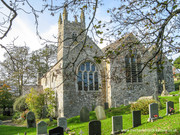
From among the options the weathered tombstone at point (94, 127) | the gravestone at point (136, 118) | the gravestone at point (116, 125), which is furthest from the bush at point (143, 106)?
the weathered tombstone at point (94, 127)

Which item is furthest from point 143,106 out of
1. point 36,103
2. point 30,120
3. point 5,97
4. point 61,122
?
point 5,97

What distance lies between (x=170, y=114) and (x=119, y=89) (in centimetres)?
764

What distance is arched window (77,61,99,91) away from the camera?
17.8 meters

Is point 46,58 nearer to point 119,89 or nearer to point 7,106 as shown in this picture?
point 7,106

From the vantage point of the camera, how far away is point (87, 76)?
18.3m

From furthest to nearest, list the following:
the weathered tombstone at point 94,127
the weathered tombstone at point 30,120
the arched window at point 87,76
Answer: the arched window at point 87,76 → the weathered tombstone at point 30,120 → the weathered tombstone at point 94,127

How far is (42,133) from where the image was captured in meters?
9.55

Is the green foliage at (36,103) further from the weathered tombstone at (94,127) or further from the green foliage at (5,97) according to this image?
the weathered tombstone at (94,127)

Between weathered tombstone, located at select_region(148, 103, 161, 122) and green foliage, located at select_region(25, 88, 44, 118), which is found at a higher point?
weathered tombstone, located at select_region(148, 103, 161, 122)

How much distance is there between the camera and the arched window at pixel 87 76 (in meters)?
17.8

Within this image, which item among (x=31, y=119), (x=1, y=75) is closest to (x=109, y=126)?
(x=31, y=119)

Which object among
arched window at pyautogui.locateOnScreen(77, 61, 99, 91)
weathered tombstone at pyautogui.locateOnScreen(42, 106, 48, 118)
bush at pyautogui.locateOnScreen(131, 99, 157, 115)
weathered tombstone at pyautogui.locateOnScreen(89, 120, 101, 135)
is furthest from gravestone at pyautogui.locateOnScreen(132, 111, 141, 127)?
weathered tombstone at pyautogui.locateOnScreen(42, 106, 48, 118)

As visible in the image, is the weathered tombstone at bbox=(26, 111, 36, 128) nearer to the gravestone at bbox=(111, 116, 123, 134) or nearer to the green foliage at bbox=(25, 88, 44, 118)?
the green foliage at bbox=(25, 88, 44, 118)

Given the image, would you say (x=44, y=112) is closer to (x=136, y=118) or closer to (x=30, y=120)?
(x=30, y=120)
